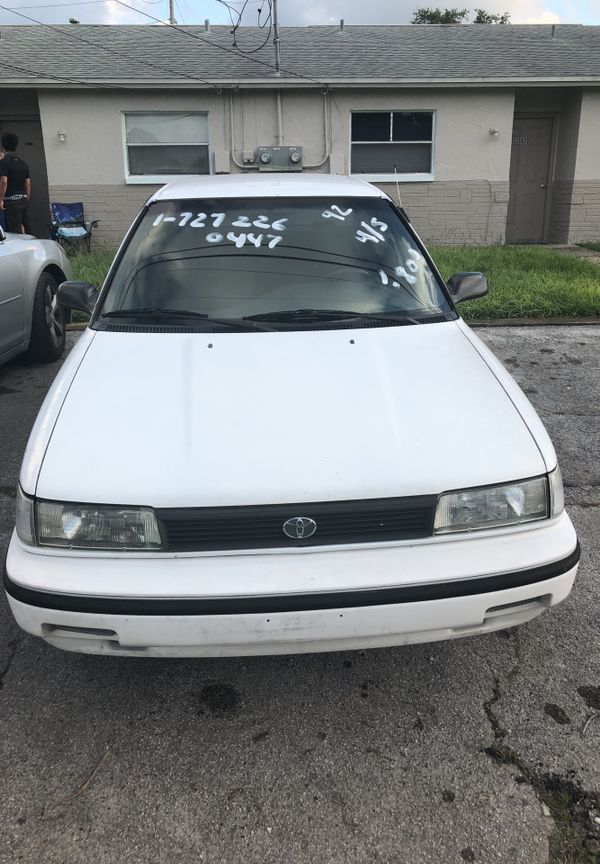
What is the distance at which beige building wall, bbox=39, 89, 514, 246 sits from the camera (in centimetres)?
1191

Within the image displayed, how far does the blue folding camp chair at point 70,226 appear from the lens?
11635 mm

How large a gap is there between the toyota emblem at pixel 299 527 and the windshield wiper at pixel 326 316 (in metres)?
1.11

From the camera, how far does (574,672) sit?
7.62ft

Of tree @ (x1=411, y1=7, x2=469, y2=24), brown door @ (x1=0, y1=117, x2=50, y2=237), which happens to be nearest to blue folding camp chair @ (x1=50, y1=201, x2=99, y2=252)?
brown door @ (x1=0, y1=117, x2=50, y2=237)

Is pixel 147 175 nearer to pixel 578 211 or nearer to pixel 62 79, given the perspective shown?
pixel 62 79

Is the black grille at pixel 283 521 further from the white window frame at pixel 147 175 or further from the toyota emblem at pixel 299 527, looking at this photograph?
the white window frame at pixel 147 175

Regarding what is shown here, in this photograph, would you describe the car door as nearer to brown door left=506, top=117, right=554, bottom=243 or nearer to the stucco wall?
the stucco wall

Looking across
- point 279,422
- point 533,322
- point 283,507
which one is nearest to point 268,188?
point 279,422

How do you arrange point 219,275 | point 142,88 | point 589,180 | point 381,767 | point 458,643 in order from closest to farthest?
point 381,767, point 458,643, point 219,275, point 142,88, point 589,180

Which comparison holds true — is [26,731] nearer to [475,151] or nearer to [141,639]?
[141,639]

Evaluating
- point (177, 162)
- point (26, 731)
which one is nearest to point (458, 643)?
point (26, 731)

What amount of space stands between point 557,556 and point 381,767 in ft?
2.62

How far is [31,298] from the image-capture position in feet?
17.9

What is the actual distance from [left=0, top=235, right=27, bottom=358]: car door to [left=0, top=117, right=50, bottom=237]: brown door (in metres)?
9.36
